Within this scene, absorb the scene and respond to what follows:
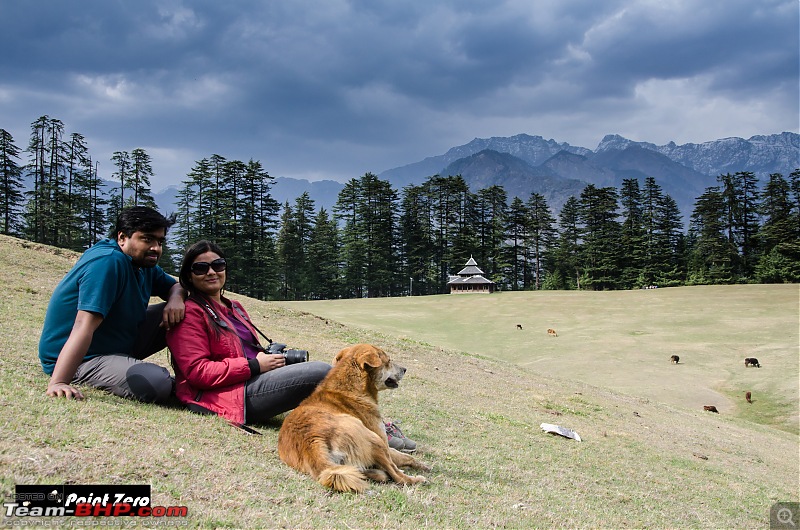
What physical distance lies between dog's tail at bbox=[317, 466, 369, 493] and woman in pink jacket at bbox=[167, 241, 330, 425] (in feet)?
4.19

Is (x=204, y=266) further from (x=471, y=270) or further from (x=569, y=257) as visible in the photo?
(x=569, y=257)

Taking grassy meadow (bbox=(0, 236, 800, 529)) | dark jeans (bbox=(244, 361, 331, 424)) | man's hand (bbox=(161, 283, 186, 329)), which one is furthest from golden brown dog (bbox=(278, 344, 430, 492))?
man's hand (bbox=(161, 283, 186, 329))

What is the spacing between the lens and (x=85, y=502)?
2818 millimetres

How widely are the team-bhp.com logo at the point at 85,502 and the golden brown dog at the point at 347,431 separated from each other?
1.09 metres

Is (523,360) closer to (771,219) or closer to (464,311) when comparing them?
(464,311)

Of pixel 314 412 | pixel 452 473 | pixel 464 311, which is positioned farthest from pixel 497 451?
pixel 464 311

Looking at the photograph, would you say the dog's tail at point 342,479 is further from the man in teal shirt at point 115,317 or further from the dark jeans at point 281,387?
the man in teal shirt at point 115,317

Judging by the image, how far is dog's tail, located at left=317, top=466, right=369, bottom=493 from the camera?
3.63 m

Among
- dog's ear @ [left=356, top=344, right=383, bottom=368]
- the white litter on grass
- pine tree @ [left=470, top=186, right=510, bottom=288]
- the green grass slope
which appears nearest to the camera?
dog's ear @ [left=356, top=344, right=383, bottom=368]

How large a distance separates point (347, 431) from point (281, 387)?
122 cm

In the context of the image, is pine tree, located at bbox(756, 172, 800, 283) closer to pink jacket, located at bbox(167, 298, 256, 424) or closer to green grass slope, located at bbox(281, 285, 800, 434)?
green grass slope, located at bbox(281, 285, 800, 434)

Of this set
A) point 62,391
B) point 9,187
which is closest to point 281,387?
point 62,391

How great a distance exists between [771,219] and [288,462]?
78703 mm

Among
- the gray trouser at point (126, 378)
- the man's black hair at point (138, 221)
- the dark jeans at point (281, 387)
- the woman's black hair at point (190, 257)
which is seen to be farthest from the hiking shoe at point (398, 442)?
the man's black hair at point (138, 221)
